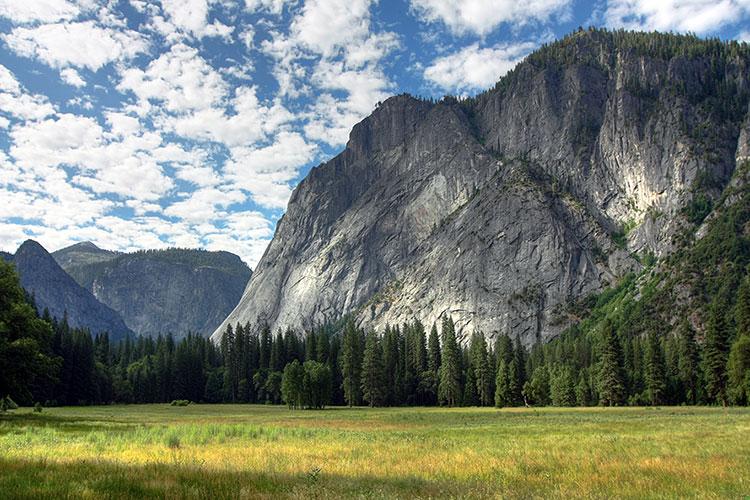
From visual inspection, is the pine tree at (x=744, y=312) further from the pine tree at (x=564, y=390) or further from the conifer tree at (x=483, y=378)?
the conifer tree at (x=483, y=378)

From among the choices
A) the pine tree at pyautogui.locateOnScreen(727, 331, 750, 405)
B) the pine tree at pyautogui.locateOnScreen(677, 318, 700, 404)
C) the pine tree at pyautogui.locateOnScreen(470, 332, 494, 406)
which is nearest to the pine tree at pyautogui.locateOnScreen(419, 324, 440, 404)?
the pine tree at pyautogui.locateOnScreen(470, 332, 494, 406)

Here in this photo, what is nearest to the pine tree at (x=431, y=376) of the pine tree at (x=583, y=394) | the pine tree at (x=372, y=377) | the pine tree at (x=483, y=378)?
the pine tree at (x=483, y=378)

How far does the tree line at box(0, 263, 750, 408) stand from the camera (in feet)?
234

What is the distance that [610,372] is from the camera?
91312 mm

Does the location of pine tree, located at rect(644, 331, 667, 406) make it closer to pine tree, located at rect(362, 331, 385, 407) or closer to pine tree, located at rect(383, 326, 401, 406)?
pine tree, located at rect(362, 331, 385, 407)

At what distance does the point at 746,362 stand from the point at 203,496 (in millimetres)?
75371

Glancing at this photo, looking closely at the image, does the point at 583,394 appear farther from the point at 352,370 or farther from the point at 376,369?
the point at 352,370

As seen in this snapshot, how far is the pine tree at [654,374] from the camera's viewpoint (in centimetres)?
8869

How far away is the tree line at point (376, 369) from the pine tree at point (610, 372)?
0.16 metres

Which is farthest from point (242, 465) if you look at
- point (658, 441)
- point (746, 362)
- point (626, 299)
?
point (626, 299)

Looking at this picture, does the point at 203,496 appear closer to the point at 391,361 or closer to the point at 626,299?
the point at 391,361

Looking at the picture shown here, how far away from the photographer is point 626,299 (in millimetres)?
196750

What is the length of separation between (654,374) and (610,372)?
6.25 meters

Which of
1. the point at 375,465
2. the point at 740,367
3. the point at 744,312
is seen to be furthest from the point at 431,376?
the point at 375,465
